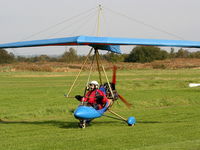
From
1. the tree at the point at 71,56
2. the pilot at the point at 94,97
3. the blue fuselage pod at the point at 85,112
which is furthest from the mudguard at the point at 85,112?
the tree at the point at 71,56

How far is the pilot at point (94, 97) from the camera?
1129 cm

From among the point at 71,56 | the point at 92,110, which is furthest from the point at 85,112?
the point at 71,56

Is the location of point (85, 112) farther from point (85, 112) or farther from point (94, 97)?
point (94, 97)

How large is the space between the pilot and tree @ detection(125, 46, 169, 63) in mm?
48527

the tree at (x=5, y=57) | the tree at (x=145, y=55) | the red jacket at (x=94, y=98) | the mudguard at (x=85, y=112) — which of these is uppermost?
the tree at (x=145, y=55)

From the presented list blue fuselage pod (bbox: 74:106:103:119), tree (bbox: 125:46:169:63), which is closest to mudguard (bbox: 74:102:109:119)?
blue fuselage pod (bbox: 74:106:103:119)

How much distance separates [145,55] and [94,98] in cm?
5955

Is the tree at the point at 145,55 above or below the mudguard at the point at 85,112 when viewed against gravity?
above

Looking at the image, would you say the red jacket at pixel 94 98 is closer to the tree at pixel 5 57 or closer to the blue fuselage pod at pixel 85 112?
the blue fuselage pod at pixel 85 112

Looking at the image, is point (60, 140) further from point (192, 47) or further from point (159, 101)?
point (159, 101)

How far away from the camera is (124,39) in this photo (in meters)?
11.3

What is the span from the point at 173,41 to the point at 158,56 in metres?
71.8

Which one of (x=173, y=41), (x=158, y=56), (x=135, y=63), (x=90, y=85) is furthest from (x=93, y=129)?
(x=158, y=56)

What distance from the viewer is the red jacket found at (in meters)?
11.3
